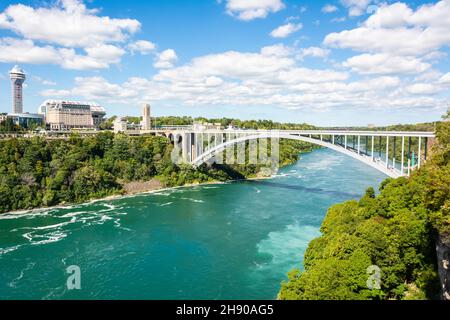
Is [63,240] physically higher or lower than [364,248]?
lower

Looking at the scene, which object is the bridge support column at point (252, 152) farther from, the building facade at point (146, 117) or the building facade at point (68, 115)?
the building facade at point (68, 115)

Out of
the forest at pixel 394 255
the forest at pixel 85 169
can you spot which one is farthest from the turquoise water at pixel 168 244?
the forest at pixel 394 255

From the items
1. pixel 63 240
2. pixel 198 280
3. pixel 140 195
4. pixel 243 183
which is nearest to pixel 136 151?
pixel 140 195

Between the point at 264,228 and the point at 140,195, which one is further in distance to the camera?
the point at 140,195

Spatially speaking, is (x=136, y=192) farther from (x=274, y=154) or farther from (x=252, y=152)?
(x=274, y=154)
